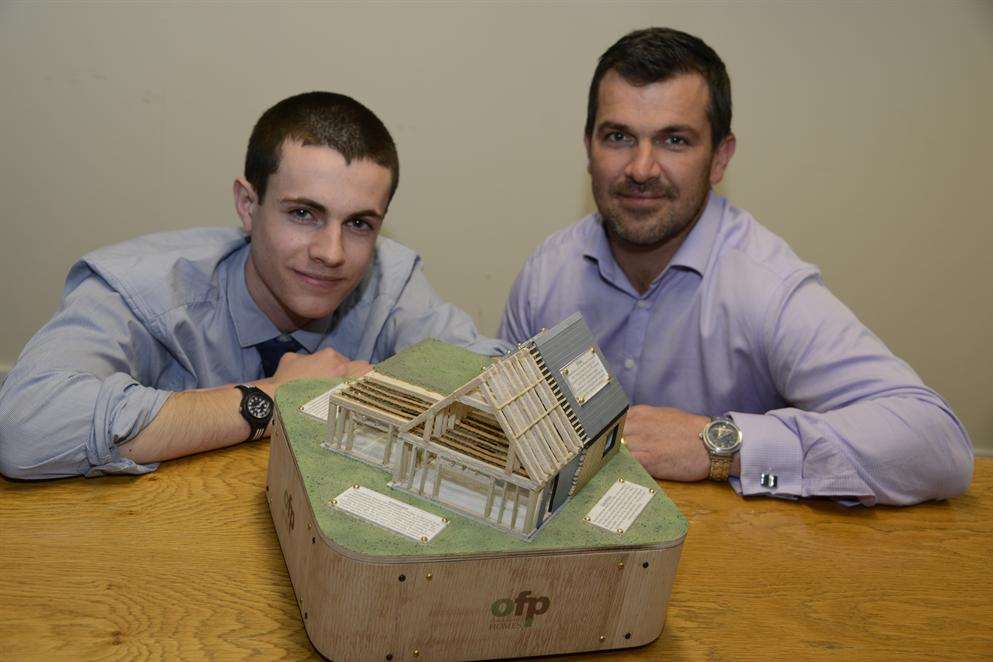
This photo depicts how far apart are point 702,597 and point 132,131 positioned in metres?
2.25

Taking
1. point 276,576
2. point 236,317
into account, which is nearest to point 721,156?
point 236,317

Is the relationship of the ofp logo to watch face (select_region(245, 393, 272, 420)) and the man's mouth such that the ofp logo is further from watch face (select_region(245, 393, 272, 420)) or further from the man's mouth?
the man's mouth

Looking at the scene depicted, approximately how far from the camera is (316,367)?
187 centimetres

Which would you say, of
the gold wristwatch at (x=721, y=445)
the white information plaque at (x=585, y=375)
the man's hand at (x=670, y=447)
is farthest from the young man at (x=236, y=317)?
the white information plaque at (x=585, y=375)

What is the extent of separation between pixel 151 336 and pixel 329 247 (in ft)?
1.39

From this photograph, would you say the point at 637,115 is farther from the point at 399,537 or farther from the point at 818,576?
the point at 399,537

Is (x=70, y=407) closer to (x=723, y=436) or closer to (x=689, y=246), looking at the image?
(x=723, y=436)

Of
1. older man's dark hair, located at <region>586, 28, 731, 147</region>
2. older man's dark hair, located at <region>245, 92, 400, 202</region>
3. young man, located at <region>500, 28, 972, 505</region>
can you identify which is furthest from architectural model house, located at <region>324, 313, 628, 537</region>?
older man's dark hair, located at <region>586, 28, 731, 147</region>

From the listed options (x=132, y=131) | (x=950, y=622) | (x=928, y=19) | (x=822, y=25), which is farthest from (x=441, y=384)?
(x=928, y=19)

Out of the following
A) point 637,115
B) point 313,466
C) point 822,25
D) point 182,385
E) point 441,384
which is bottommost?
point 182,385

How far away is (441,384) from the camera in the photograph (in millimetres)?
1422

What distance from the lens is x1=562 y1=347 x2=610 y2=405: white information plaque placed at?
1337mm

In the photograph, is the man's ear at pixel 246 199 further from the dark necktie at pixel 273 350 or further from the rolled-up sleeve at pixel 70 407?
the rolled-up sleeve at pixel 70 407

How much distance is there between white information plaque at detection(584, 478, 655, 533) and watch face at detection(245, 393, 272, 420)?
72 cm
